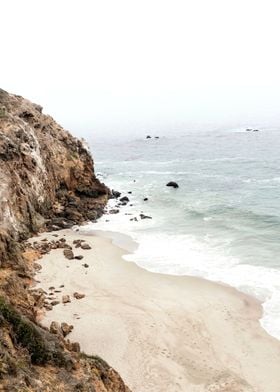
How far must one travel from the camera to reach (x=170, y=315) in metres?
28.1

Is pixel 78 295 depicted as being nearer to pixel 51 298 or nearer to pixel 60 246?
pixel 51 298

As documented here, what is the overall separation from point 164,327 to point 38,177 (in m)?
28.4

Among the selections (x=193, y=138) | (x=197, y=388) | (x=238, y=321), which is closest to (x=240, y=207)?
(x=238, y=321)

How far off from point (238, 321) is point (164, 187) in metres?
44.4

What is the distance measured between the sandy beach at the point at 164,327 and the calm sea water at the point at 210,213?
2.01m

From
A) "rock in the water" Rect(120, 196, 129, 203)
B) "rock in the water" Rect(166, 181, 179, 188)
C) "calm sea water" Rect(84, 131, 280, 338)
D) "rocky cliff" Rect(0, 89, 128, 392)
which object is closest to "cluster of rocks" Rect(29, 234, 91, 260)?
"rocky cliff" Rect(0, 89, 128, 392)

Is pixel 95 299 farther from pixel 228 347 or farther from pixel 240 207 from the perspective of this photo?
pixel 240 207

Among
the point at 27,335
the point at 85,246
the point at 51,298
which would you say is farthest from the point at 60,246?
the point at 27,335

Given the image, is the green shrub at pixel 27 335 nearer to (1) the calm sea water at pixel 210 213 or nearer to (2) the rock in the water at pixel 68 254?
(1) the calm sea water at pixel 210 213

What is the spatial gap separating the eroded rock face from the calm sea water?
4948 mm

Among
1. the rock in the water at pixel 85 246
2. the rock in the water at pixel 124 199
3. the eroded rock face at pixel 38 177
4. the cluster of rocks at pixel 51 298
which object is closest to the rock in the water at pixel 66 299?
the cluster of rocks at pixel 51 298

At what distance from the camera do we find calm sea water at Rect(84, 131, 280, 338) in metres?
35.6

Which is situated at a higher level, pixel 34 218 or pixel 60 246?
pixel 34 218

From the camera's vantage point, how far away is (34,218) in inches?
1781
